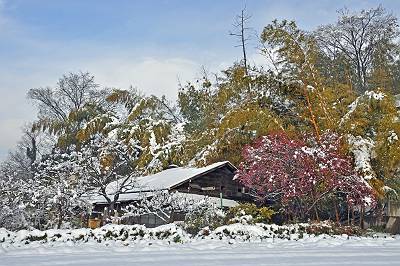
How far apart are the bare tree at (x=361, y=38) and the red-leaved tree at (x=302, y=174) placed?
15.4 m

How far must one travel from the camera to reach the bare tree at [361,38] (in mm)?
30312

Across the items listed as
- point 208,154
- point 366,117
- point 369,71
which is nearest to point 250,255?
point 366,117

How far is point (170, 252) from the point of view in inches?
337

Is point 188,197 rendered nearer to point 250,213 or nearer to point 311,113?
point 250,213

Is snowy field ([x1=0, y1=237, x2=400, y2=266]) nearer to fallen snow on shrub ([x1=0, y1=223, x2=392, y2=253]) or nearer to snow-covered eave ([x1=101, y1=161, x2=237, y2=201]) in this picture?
fallen snow on shrub ([x1=0, y1=223, x2=392, y2=253])

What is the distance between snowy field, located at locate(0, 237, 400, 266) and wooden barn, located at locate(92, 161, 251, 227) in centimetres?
701

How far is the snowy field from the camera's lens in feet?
23.9

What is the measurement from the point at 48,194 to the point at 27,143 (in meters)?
26.4

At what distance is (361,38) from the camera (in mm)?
30875

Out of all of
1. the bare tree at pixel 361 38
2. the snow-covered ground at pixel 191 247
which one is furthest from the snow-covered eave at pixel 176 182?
the bare tree at pixel 361 38

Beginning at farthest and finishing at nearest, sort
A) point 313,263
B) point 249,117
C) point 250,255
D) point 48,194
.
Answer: point 249,117, point 48,194, point 250,255, point 313,263

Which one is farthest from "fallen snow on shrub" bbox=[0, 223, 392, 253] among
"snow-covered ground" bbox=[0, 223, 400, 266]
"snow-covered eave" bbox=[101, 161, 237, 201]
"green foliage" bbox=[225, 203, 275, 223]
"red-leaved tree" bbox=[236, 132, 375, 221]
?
"snow-covered eave" bbox=[101, 161, 237, 201]

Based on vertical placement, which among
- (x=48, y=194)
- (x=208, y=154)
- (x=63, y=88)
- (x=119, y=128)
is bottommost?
(x=48, y=194)

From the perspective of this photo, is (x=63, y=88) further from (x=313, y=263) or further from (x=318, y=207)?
(x=313, y=263)
